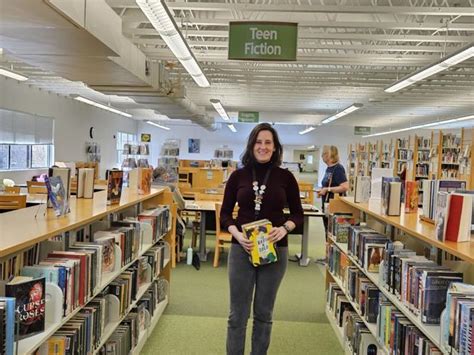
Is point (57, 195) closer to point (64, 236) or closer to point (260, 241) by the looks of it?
point (64, 236)

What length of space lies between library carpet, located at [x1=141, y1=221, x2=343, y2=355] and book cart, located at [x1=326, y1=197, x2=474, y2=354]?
239 millimetres

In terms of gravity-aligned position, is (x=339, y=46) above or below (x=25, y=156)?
above

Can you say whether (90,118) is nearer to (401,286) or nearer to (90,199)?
(90,199)

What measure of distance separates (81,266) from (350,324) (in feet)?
7.30

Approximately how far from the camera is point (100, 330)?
2.81m

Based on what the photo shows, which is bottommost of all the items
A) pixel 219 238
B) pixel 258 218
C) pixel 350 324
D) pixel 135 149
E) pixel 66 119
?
pixel 350 324

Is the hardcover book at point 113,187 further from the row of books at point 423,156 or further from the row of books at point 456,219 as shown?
the row of books at point 423,156

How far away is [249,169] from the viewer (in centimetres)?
296

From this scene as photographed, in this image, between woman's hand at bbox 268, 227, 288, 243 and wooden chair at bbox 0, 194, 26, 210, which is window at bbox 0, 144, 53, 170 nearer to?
wooden chair at bbox 0, 194, 26, 210

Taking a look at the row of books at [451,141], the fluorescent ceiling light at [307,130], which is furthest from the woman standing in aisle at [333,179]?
the fluorescent ceiling light at [307,130]

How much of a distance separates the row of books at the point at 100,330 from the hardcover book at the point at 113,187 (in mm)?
682

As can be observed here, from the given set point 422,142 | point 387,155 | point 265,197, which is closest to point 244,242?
point 265,197

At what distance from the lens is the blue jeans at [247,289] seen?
9.37 ft

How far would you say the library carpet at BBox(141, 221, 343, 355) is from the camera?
3966mm
